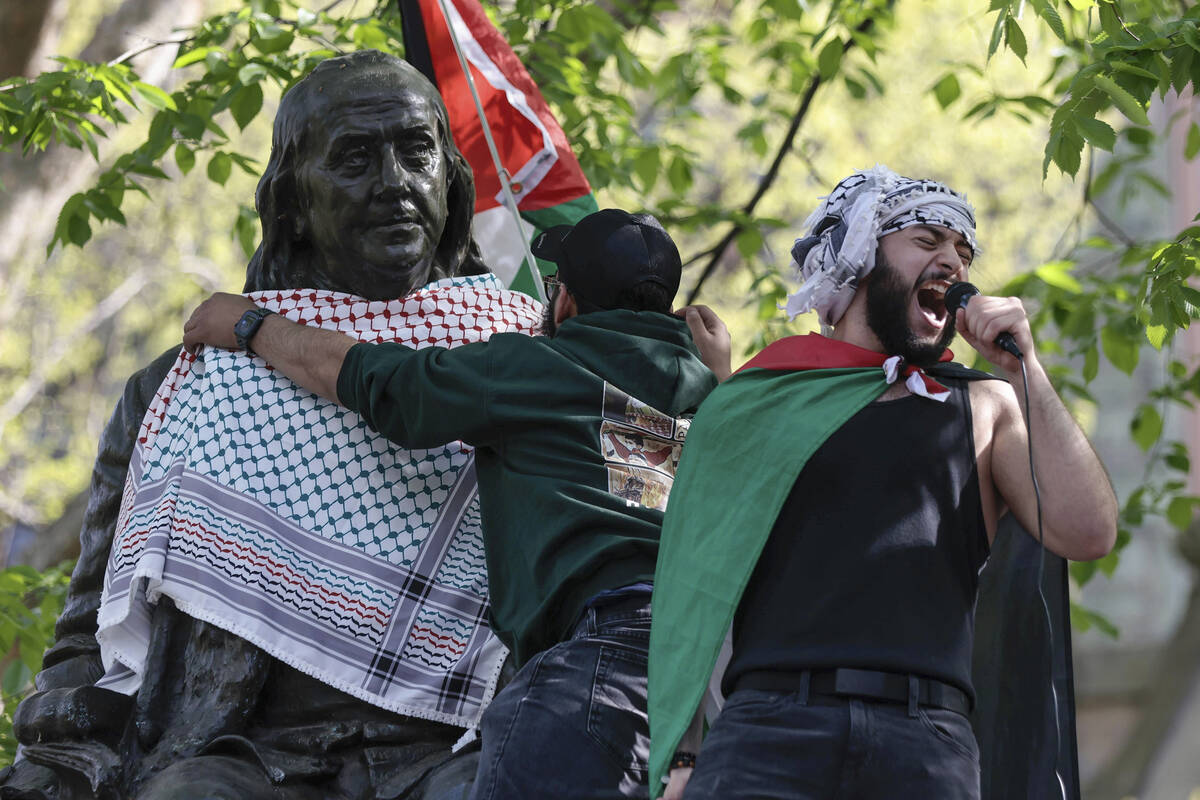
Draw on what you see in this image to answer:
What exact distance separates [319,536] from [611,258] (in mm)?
1022

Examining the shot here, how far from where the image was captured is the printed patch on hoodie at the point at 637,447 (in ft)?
12.0

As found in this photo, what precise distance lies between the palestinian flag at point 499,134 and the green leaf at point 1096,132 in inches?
80.2

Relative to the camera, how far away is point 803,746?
293 cm

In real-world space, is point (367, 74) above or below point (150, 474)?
above

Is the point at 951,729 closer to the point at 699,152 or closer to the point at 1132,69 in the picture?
the point at 1132,69

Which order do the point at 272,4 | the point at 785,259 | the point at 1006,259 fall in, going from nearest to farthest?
the point at 272,4
the point at 785,259
the point at 1006,259

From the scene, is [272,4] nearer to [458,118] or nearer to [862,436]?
[458,118]

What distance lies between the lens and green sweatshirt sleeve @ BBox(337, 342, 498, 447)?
11.8 feet

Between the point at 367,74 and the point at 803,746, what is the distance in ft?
7.26

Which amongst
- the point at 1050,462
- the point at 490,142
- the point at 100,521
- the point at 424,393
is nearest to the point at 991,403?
the point at 1050,462

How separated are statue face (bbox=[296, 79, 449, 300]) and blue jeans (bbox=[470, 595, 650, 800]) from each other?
1.30 m

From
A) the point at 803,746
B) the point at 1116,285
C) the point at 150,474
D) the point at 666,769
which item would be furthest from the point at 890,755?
the point at 1116,285

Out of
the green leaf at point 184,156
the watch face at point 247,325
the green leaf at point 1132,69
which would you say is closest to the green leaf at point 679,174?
the green leaf at point 184,156

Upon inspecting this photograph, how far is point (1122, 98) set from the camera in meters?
4.30
